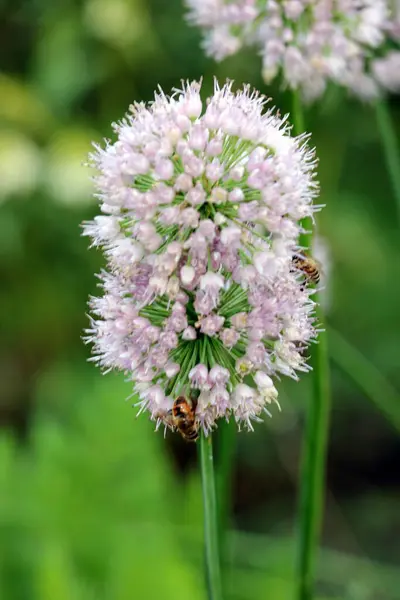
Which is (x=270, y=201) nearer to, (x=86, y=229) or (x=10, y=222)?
(x=86, y=229)

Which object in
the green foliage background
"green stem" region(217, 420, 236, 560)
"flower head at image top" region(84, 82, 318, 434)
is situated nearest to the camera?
"flower head at image top" region(84, 82, 318, 434)

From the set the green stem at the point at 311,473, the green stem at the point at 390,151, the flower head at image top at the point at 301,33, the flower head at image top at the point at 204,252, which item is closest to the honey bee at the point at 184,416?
the flower head at image top at the point at 204,252

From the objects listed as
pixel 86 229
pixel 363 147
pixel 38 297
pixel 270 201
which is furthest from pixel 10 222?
pixel 270 201

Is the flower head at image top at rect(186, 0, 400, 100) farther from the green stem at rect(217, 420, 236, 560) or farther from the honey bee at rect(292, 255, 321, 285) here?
the green stem at rect(217, 420, 236, 560)

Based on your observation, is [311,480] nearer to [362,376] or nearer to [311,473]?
[311,473]

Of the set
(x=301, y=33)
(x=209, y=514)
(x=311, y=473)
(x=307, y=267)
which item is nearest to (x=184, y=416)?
(x=209, y=514)

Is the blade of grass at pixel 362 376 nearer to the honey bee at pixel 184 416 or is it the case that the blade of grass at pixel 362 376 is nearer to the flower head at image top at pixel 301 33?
the flower head at image top at pixel 301 33

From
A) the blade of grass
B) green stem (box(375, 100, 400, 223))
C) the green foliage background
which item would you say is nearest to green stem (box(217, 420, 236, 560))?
the blade of grass
